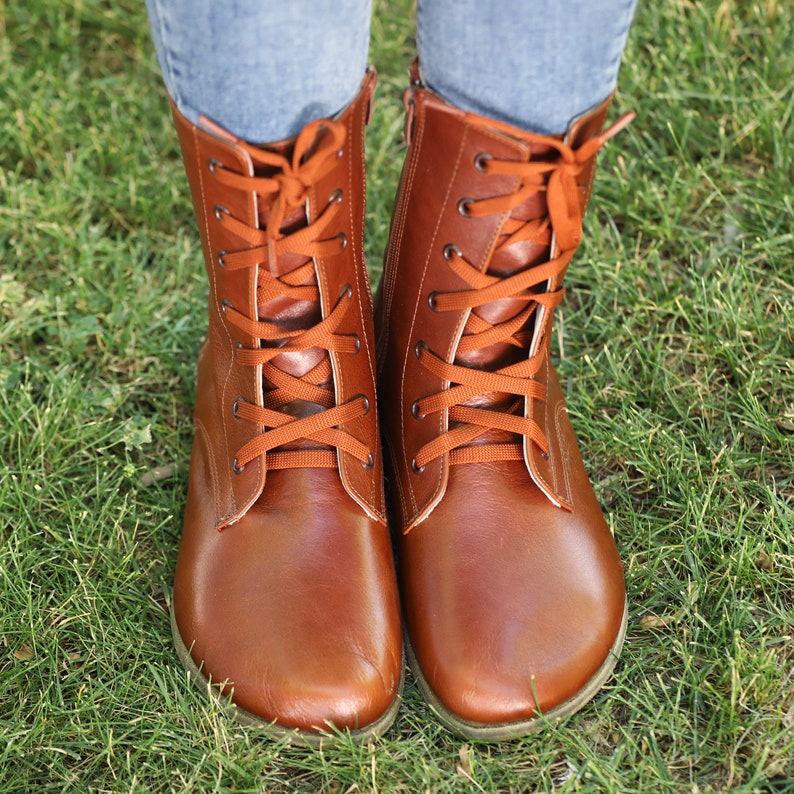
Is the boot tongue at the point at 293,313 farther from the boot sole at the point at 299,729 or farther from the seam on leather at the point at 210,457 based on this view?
the boot sole at the point at 299,729

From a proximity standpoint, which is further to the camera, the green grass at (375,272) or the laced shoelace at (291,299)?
the green grass at (375,272)

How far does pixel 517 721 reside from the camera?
1.37 meters

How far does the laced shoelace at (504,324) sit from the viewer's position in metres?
1.35

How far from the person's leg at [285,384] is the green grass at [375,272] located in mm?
129

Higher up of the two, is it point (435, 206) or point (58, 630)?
point (435, 206)

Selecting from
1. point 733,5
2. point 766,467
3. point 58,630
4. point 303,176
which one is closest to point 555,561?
point 766,467

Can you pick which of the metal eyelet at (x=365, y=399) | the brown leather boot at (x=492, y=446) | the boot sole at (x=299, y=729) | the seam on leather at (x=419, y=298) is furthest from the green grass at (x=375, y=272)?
the metal eyelet at (x=365, y=399)

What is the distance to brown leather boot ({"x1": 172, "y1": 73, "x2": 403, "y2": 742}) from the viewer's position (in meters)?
1.34

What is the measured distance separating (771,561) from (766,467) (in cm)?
25

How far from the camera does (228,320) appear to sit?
4.96 ft

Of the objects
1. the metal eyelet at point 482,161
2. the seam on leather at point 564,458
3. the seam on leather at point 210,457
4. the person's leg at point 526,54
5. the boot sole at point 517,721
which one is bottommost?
the boot sole at point 517,721

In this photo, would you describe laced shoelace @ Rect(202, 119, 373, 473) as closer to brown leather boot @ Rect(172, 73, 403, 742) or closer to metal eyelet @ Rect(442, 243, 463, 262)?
brown leather boot @ Rect(172, 73, 403, 742)

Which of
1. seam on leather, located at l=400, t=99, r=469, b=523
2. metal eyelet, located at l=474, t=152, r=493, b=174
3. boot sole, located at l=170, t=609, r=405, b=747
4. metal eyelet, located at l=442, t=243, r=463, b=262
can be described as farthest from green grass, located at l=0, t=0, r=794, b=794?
metal eyelet, located at l=474, t=152, r=493, b=174

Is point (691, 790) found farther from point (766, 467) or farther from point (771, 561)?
point (766, 467)
